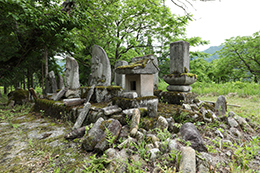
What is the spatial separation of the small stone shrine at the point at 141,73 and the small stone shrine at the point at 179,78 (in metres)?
1.16

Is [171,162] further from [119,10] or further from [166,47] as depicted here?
[119,10]

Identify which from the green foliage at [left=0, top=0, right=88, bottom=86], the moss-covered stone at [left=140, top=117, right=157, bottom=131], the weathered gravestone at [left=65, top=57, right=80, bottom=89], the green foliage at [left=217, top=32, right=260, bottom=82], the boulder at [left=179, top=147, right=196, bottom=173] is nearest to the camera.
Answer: the boulder at [left=179, top=147, right=196, bottom=173]

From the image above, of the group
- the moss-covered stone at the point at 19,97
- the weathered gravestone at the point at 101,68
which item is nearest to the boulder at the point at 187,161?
the weathered gravestone at the point at 101,68

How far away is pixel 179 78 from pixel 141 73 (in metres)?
1.84

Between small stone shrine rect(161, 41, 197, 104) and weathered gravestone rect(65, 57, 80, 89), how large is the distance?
397 cm

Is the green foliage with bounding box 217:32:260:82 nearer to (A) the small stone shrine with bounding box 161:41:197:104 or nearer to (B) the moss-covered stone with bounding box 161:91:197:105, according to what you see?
(A) the small stone shrine with bounding box 161:41:197:104

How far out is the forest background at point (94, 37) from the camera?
18.6 feet

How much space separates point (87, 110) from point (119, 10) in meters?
9.68

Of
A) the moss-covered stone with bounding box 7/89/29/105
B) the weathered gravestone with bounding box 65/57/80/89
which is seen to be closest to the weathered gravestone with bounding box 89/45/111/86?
the weathered gravestone with bounding box 65/57/80/89

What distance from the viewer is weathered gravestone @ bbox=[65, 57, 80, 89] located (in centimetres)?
564

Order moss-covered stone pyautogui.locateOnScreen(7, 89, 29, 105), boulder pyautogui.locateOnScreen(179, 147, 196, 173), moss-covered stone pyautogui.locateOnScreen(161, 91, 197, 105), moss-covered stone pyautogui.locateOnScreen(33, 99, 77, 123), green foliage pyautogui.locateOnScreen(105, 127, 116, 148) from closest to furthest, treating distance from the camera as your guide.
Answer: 1. boulder pyautogui.locateOnScreen(179, 147, 196, 173)
2. green foliage pyautogui.locateOnScreen(105, 127, 116, 148)
3. moss-covered stone pyautogui.locateOnScreen(33, 99, 77, 123)
4. moss-covered stone pyautogui.locateOnScreen(161, 91, 197, 105)
5. moss-covered stone pyautogui.locateOnScreen(7, 89, 29, 105)

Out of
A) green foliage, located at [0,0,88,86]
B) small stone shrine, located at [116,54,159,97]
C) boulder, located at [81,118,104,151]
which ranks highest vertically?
green foliage, located at [0,0,88,86]

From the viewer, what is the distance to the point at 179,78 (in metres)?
4.82

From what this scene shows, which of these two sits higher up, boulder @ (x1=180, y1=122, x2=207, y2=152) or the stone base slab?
the stone base slab
